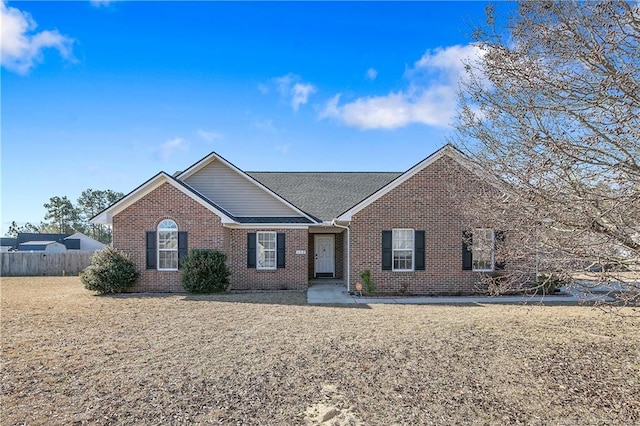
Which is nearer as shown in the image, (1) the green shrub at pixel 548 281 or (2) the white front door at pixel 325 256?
(1) the green shrub at pixel 548 281

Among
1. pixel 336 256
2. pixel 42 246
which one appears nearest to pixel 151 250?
pixel 336 256

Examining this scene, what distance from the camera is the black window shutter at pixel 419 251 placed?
1457 cm

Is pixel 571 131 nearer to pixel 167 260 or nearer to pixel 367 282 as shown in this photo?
pixel 367 282

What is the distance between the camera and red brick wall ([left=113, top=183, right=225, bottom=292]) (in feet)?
49.7

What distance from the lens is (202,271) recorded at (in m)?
14.5

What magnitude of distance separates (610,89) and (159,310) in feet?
37.9

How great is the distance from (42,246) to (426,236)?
40.3 metres

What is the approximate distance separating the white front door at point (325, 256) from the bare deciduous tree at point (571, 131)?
13.6 meters

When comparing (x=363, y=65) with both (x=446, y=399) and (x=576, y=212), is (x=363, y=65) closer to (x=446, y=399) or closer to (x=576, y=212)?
(x=576, y=212)

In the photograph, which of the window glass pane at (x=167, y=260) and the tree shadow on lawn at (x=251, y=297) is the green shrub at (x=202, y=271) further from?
the window glass pane at (x=167, y=260)

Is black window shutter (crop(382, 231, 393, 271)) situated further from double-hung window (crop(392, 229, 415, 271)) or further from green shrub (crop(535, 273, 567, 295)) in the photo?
green shrub (crop(535, 273, 567, 295))

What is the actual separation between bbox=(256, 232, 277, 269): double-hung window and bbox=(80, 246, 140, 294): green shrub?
486cm

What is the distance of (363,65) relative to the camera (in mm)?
14062

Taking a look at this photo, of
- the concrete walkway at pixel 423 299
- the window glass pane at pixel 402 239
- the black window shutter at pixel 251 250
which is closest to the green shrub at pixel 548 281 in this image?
the concrete walkway at pixel 423 299
